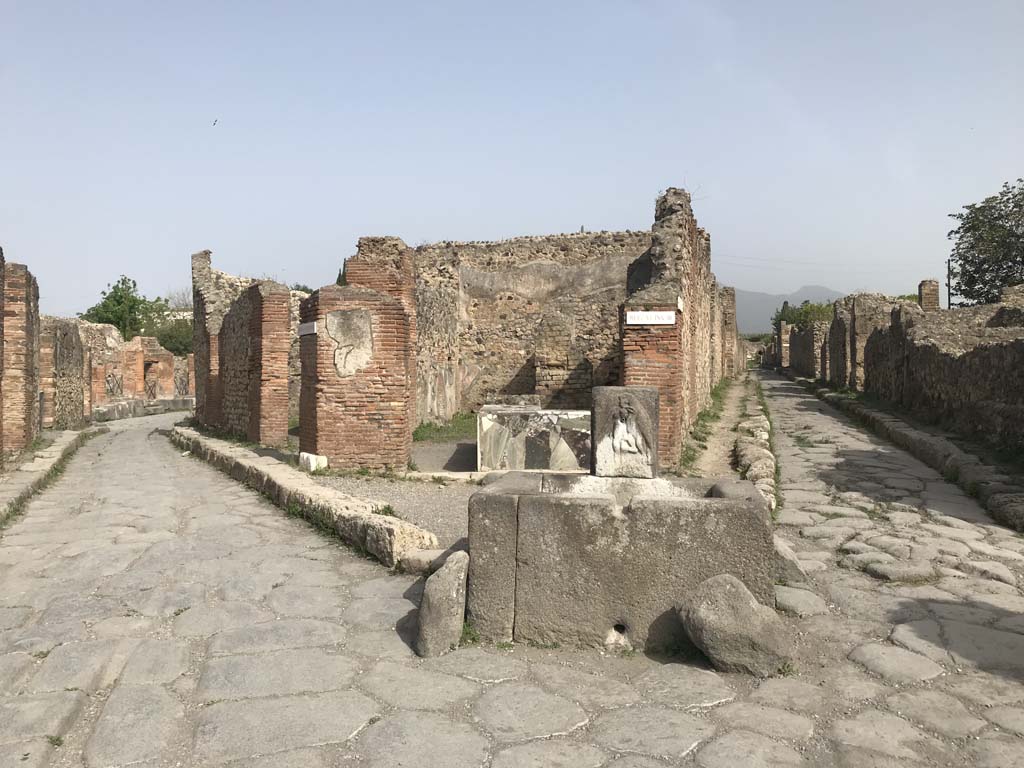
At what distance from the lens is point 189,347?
3744 centimetres

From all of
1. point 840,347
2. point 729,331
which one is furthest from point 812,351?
point 840,347

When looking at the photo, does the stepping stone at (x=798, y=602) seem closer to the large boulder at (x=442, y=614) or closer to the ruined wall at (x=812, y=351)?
the large boulder at (x=442, y=614)

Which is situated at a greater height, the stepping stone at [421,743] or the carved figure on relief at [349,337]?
the carved figure on relief at [349,337]

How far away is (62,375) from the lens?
15.5 metres

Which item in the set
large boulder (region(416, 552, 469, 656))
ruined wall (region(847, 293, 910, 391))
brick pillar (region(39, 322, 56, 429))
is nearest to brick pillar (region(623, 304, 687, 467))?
large boulder (region(416, 552, 469, 656))

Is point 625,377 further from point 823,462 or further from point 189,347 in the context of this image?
point 189,347

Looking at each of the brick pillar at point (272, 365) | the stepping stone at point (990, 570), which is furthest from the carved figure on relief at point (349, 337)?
the stepping stone at point (990, 570)

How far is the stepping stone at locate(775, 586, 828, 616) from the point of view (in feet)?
12.1

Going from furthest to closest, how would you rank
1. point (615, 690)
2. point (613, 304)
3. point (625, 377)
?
point (613, 304)
point (625, 377)
point (615, 690)

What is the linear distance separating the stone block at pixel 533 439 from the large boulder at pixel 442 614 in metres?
4.57

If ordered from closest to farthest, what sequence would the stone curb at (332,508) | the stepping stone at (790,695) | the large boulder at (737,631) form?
the stepping stone at (790,695)
the large boulder at (737,631)
the stone curb at (332,508)

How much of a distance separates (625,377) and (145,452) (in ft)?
26.2

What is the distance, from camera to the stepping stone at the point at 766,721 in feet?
8.11

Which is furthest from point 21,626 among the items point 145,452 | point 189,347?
point 189,347
